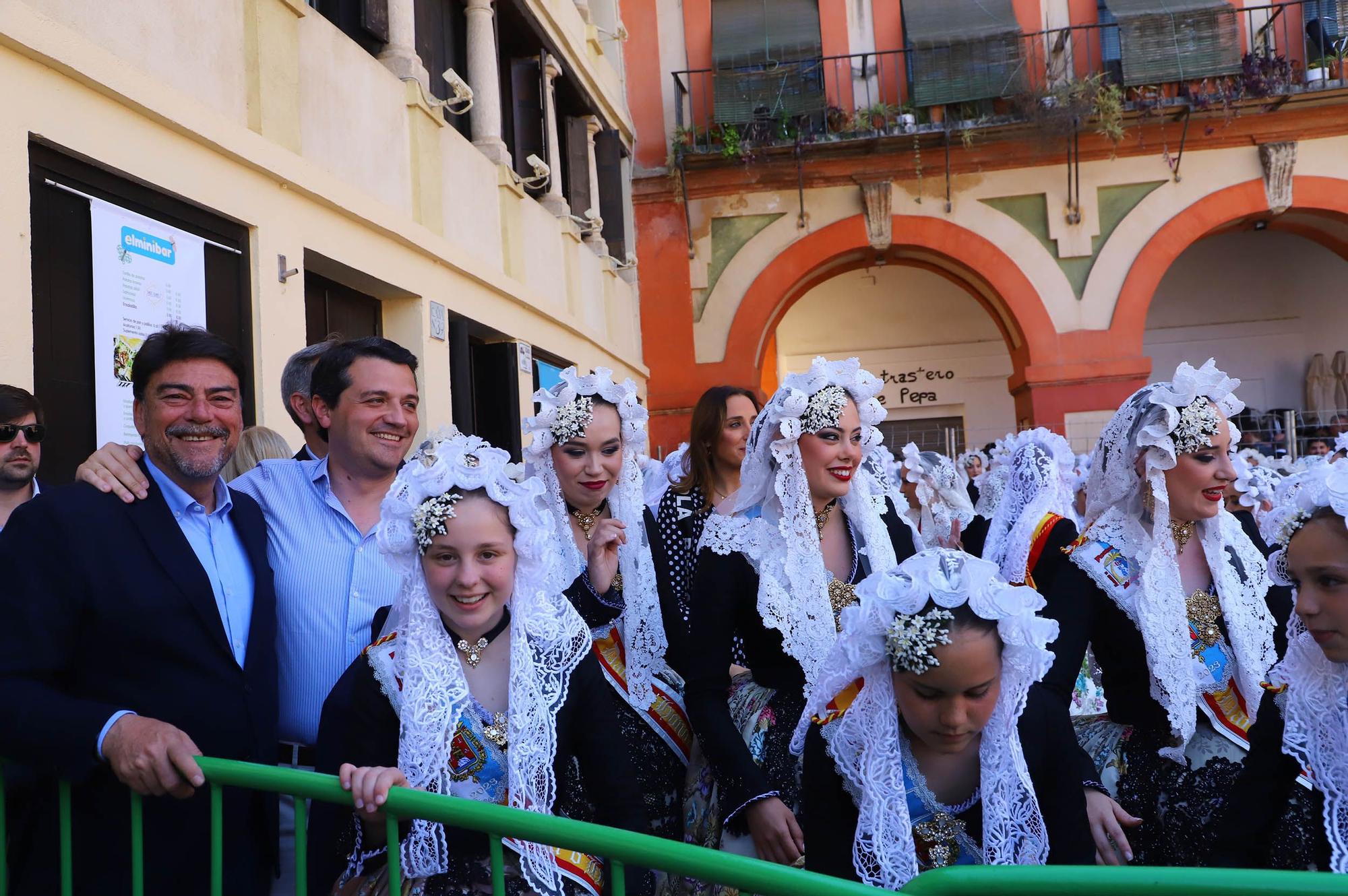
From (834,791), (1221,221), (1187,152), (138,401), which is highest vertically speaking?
(1187,152)

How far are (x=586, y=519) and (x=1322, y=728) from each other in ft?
7.44

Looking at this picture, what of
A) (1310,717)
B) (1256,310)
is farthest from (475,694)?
(1256,310)

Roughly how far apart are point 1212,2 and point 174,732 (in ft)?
52.1

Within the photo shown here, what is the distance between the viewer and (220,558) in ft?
9.27

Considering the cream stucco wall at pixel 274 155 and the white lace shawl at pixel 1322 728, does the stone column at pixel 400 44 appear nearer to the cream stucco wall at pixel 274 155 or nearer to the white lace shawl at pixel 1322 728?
the cream stucco wall at pixel 274 155

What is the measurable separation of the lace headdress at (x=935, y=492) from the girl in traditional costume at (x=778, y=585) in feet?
11.7

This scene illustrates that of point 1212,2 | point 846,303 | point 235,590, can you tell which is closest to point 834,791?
point 235,590

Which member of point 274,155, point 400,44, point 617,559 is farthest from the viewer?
point 400,44

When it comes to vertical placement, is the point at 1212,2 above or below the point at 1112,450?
above

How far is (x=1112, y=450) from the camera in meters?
3.50

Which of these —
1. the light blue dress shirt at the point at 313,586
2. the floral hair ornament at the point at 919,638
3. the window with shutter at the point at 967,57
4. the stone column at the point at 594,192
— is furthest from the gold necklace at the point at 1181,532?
the window with shutter at the point at 967,57

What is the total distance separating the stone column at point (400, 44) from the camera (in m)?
8.26

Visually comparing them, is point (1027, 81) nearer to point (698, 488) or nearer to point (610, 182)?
point (610, 182)

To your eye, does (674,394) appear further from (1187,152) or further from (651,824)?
(651,824)
